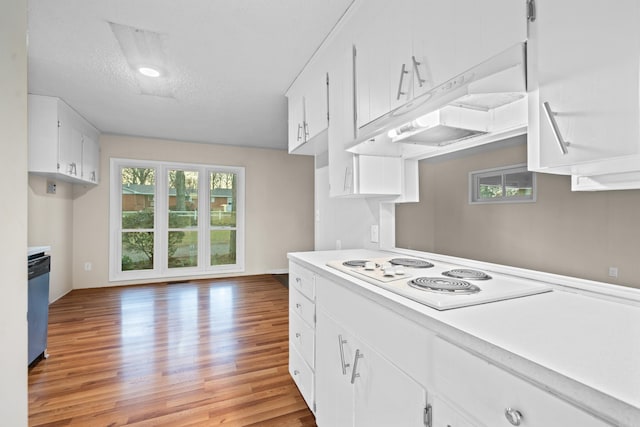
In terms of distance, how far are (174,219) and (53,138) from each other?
2140mm

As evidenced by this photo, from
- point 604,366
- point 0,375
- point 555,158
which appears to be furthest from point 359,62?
point 0,375

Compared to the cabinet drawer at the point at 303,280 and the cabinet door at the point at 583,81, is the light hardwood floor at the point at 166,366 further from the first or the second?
the cabinet door at the point at 583,81

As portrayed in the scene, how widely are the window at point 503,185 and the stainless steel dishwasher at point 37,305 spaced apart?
3022 mm

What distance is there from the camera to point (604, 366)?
553mm

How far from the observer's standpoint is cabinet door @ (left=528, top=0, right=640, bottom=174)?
685 mm

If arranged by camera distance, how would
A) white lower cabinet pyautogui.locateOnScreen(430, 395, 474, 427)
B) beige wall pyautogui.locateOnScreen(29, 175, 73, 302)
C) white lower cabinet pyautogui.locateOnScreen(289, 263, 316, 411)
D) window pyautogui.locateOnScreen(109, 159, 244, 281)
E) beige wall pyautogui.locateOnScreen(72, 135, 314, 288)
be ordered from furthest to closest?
window pyautogui.locateOnScreen(109, 159, 244, 281)
beige wall pyautogui.locateOnScreen(72, 135, 314, 288)
beige wall pyautogui.locateOnScreen(29, 175, 73, 302)
white lower cabinet pyautogui.locateOnScreen(289, 263, 316, 411)
white lower cabinet pyautogui.locateOnScreen(430, 395, 474, 427)

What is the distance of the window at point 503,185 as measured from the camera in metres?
1.42

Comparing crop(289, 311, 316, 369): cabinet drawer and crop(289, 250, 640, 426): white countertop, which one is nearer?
crop(289, 250, 640, 426): white countertop

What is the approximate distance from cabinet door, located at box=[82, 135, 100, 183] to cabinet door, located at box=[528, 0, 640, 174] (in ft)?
15.8

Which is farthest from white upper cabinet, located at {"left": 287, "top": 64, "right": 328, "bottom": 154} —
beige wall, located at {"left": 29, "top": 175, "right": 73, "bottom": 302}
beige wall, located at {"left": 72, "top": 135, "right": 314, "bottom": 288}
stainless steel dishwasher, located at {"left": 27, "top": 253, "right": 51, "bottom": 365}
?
beige wall, located at {"left": 29, "top": 175, "right": 73, "bottom": 302}

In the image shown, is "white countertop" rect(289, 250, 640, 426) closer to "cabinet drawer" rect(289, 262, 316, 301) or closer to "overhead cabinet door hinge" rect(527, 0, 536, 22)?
"cabinet drawer" rect(289, 262, 316, 301)

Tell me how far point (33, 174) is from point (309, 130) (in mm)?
3292

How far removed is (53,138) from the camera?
124 inches

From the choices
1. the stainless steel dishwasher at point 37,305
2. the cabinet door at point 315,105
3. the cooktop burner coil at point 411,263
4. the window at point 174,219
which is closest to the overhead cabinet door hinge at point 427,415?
the cooktop burner coil at point 411,263
